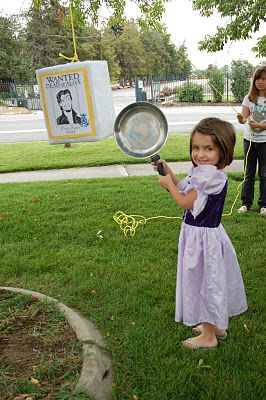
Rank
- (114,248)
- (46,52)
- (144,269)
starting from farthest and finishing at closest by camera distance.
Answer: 1. (46,52)
2. (114,248)
3. (144,269)

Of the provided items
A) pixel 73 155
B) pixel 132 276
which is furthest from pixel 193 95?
pixel 132 276

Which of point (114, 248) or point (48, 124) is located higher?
point (48, 124)

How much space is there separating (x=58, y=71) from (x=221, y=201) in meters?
1.05

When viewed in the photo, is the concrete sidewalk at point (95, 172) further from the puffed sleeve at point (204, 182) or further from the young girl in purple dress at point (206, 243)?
the puffed sleeve at point (204, 182)

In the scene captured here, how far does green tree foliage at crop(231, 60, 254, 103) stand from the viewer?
73.3 ft

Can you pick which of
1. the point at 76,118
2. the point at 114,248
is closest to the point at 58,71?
the point at 76,118

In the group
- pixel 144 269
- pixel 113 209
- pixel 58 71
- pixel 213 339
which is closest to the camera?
pixel 58 71

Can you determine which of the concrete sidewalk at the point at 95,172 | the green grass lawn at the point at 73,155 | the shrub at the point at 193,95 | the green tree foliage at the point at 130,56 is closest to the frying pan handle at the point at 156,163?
the concrete sidewalk at the point at 95,172

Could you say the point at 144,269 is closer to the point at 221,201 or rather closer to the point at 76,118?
the point at 221,201

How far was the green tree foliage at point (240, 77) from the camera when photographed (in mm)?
22328

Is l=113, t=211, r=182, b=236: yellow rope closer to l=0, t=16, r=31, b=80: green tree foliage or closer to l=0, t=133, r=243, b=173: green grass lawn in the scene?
l=0, t=133, r=243, b=173: green grass lawn

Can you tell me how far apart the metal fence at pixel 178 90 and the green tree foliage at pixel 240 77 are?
0.48 meters

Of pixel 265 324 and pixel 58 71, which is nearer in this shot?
pixel 58 71

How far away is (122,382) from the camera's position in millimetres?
2162
